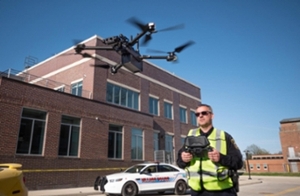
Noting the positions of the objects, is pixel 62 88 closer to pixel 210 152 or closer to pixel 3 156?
pixel 3 156

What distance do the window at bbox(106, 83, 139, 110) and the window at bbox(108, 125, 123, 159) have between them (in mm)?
2857

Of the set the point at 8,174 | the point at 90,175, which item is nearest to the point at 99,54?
the point at 90,175

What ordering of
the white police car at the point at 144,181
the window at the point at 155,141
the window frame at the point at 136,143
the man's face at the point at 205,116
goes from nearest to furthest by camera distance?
the man's face at the point at 205,116, the white police car at the point at 144,181, the window frame at the point at 136,143, the window at the point at 155,141

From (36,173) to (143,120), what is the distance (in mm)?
10861

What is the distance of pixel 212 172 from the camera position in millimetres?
2900

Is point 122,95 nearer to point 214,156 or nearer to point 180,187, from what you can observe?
point 180,187

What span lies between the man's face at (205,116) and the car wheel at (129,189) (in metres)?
8.75

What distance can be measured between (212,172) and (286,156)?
2512 inches

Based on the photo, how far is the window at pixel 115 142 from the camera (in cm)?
1942

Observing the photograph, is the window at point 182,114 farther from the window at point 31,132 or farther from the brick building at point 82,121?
the window at point 31,132

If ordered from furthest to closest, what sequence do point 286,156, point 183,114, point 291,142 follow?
point 291,142 < point 286,156 < point 183,114

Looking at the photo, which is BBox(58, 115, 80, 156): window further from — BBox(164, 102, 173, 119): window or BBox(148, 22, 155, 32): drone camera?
BBox(164, 102, 173, 119): window

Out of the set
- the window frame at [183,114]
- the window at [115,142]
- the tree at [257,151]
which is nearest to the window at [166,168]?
the window at [115,142]

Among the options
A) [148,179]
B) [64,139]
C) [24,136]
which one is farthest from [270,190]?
[24,136]
